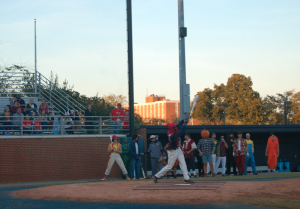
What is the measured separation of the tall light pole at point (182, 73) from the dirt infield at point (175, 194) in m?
3.73

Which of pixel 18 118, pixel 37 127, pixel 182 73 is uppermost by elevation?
pixel 182 73

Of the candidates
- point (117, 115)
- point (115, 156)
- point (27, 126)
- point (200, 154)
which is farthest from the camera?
point (117, 115)

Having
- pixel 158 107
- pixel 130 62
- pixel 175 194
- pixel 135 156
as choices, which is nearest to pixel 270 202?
pixel 175 194

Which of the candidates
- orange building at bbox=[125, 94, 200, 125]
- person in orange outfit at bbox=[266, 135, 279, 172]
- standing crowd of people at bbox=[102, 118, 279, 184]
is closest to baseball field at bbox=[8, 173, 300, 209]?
standing crowd of people at bbox=[102, 118, 279, 184]

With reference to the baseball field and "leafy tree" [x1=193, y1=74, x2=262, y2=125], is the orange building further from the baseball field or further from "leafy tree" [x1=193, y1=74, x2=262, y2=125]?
the baseball field

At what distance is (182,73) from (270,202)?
263 inches

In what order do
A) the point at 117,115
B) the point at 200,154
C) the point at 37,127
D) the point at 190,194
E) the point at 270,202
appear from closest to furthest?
the point at 270,202, the point at 190,194, the point at 200,154, the point at 37,127, the point at 117,115

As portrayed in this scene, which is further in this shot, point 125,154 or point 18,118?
point 18,118

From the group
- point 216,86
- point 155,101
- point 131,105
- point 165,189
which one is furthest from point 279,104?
point 155,101

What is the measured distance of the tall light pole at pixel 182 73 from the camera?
1292 cm

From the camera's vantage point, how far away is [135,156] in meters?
15.6

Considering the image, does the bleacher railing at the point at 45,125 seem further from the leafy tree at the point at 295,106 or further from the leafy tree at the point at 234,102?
the leafy tree at the point at 295,106

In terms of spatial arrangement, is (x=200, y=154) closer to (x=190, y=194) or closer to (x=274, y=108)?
(x=190, y=194)

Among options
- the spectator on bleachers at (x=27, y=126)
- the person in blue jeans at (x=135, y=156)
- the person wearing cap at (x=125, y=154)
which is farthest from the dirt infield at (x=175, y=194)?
the spectator on bleachers at (x=27, y=126)
